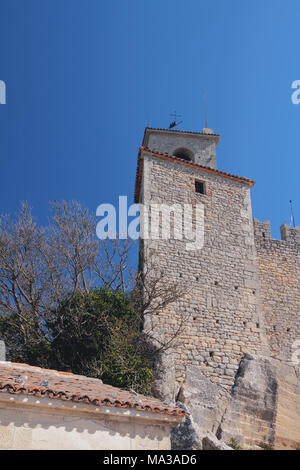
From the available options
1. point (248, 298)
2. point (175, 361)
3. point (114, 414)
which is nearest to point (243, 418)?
point (175, 361)

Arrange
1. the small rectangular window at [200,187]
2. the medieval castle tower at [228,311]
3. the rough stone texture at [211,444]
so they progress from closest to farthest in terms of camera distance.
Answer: the rough stone texture at [211,444]
the medieval castle tower at [228,311]
the small rectangular window at [200,187]

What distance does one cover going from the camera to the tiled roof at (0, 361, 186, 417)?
6.00m

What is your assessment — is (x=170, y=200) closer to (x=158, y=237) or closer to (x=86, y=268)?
(x=158, y=237)

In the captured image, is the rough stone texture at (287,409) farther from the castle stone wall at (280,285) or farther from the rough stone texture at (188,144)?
the rough stone texture at (188,144)

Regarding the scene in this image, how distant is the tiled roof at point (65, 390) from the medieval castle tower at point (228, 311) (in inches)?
135

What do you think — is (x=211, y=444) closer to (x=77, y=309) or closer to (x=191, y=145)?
(x=77, y=309)

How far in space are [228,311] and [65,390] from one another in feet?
26.8

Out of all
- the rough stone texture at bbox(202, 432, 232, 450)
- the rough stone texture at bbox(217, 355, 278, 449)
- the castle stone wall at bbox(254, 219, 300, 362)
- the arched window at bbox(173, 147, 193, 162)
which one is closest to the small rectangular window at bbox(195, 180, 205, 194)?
the castle stone wall at bbox(254, 219, 300, 362)

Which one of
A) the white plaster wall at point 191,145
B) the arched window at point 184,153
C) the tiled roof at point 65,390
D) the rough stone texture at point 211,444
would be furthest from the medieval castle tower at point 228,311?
the tiled roof at point 65,390

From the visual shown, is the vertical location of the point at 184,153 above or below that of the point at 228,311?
above

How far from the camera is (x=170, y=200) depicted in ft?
48.4

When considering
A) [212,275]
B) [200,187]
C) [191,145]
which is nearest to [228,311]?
[212,275]

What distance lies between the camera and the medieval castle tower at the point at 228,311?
11633 millimetres

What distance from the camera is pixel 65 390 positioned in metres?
6.39
